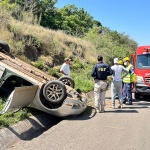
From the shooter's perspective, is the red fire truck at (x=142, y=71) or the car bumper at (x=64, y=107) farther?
the red fire truck at (x=142, y=71)

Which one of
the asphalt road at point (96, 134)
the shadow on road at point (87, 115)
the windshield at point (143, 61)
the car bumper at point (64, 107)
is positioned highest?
the windshield at point (143, 61)

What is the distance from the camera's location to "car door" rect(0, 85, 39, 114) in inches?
271

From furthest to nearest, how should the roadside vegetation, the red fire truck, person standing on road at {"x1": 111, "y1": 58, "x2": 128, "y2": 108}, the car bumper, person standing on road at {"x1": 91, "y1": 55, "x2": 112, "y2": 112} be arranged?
1. the roadside vegetation
2. the red fire truck
3. person standing on road at {"x1": 111, "y1": 58, "x2": 128, "y2": 108}
4. person standing on road at {"x1": 91, "y1": 55, "x2": 112, "y2": 112}
5. the car bumper

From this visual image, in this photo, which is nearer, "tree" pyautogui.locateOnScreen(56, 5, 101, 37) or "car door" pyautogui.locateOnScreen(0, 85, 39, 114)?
"car door" pyautogui.locateOnScreen(0, 85, 39, 114)

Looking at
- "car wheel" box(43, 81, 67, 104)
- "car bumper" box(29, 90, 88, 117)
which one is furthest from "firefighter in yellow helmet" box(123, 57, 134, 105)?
"car wheel" box(43, 81, 67, 104)

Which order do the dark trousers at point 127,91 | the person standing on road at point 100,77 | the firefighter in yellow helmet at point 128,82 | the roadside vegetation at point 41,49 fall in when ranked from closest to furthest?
the person standing on road at point 100,77 → the dark trousers at point 127,91 → the firefighter in yellow helmet at point 128,82 → the roadside vegetation at point 41,49

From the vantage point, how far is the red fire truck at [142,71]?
44.4 feet

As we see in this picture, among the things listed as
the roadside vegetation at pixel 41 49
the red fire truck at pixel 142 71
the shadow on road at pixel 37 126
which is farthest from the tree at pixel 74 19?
the shadow on road at pixel 37 126

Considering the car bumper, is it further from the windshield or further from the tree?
the tree

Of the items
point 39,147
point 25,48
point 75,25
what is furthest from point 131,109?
point 75,25

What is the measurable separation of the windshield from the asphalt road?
4642 millimetres

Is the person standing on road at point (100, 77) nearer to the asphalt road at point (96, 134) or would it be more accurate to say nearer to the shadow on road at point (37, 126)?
the asphalt road at point (96, 134)

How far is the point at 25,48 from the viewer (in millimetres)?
16562

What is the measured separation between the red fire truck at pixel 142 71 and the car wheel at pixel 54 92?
19.5 ft
